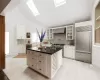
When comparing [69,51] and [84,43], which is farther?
[69,51]

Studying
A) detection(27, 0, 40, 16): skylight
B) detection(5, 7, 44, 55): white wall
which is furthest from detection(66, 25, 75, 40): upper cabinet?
detection(5, 7, 44, 55): white wall

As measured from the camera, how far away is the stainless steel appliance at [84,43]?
14.4ft

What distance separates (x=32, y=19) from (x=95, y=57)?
5406 millimetres

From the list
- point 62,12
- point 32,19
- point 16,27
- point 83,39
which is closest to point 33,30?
point 32,19

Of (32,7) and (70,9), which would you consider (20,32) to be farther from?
(70,9)

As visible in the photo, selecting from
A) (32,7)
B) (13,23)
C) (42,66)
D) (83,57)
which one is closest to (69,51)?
(83,57)

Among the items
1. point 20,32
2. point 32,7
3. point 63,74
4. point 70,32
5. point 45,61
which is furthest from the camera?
point 20,32

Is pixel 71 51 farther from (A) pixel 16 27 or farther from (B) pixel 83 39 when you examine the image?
(A) pixel 16 27

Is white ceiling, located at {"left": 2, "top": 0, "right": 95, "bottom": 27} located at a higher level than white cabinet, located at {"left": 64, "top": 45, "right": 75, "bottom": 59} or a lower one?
higher

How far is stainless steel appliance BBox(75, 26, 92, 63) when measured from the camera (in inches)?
172

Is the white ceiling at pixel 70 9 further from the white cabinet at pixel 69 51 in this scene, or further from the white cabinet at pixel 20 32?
the white cabinet at pixel 20 32

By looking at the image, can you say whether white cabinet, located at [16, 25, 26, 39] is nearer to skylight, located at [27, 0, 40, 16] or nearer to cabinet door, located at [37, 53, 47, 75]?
skylight, located at [27, 0, 40, 16]

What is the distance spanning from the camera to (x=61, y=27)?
6105 millimetres

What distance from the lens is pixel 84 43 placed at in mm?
4539
